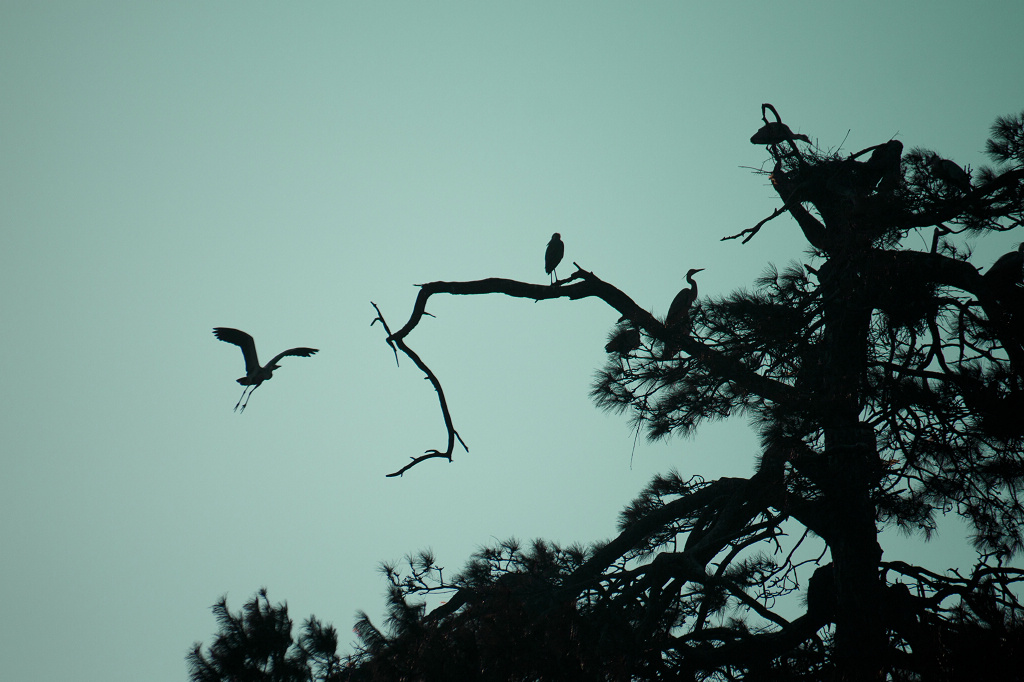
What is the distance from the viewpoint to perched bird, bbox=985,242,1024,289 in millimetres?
3303

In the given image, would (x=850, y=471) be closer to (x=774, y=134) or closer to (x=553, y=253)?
(x=774, y=134)

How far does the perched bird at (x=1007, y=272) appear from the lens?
330 cm

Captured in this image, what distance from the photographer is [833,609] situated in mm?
3461

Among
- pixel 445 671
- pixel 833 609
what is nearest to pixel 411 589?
pixel 445 671

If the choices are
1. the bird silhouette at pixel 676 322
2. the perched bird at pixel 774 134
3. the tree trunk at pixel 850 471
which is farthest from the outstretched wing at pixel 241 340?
the perched bird at pixel 774 134

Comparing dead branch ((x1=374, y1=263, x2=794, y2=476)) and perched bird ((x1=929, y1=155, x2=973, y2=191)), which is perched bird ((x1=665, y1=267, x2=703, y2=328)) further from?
perched bird ((x1=929, y1=155, x2=973, y2=191))

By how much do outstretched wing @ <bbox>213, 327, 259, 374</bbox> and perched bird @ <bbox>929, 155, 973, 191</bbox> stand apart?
3.51 m

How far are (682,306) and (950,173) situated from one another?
156 centimetres

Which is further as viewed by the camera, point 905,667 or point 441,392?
point 441,392

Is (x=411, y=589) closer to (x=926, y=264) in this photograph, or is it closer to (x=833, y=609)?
(x=833, y=609)

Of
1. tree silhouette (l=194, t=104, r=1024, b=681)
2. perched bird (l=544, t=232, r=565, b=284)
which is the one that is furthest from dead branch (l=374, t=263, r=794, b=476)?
perched bird (l=544, t=232, r=565, b=284)

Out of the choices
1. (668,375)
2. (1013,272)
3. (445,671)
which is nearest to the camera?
(445,671)

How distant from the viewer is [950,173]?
11.5 ft

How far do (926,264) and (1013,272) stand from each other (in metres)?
0.37
